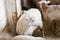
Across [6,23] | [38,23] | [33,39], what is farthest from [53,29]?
[6,23]

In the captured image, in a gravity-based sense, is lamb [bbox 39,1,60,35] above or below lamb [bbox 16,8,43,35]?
above

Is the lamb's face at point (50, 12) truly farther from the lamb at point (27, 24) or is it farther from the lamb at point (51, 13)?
the lamb at point (27, 24)

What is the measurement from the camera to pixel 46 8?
1.58 meters

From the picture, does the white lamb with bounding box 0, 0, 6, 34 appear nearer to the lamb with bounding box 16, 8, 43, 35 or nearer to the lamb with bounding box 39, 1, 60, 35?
the lamb with bounding box 16, 8, 43, 35

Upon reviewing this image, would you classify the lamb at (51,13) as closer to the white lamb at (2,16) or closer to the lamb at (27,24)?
the lamb at (27,24)

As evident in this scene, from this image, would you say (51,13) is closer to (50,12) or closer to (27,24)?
(50,12)

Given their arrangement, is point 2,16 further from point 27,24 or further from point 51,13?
point 51,13

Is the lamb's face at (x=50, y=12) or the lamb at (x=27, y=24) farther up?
the lamb's face at (x=50, y=12)

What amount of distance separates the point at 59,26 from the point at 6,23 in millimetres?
547

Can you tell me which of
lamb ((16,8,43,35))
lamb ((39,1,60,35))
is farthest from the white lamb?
lamb ((39,1,60,35))

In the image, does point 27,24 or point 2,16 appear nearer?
point 27,24

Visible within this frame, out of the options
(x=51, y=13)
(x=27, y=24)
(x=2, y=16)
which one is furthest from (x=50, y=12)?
(x=2, y=16)

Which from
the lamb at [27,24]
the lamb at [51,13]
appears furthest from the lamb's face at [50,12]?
the lamb at [27,24]

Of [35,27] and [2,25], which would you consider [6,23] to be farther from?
[35,27]
